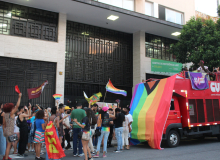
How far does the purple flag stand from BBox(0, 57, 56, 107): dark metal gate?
349 inches

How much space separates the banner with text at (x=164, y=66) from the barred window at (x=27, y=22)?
877 cm

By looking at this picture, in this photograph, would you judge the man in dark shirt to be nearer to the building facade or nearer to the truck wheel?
the truck wheel

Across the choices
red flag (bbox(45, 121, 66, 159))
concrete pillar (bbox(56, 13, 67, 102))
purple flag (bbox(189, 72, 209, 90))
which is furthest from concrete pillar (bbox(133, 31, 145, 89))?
red flag (bbox(45, 121, 66, 159))

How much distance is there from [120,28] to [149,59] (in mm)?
3668

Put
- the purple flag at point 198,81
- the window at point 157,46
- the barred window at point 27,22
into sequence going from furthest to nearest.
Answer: the window at point 157,46, the barred window at point 27,22, the purple flag at point 198,81

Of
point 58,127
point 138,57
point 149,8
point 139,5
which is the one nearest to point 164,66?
point 138,57

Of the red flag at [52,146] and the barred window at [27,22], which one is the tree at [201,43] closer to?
the barred window at [27,22]

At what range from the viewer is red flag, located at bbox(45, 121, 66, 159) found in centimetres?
695

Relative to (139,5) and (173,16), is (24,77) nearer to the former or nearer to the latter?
(139,5)

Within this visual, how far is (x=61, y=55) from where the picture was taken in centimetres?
1528

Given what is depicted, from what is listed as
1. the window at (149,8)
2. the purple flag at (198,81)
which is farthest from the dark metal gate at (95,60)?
the purple flag at (198,81)

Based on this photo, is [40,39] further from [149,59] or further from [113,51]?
[149,59]

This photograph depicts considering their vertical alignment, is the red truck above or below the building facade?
below

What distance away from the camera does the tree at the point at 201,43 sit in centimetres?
1541
